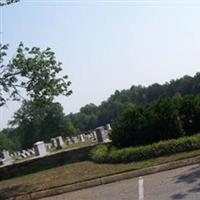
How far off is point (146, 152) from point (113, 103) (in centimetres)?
12038

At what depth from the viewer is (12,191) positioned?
15352 millimetres

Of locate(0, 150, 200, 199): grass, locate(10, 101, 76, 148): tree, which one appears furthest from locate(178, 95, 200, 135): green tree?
locate(10, 101, 76, 148): tree

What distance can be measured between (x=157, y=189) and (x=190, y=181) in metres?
0.76

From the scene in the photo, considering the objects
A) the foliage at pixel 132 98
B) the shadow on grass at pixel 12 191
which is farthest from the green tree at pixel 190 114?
the foliage at pixel 132 98

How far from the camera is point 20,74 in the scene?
16531 mm

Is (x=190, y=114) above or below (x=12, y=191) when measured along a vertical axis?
above

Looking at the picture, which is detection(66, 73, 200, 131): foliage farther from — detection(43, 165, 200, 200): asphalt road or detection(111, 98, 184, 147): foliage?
detection(43, 165, 200, 200): asphalt road

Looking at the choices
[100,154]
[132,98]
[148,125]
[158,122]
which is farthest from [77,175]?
[132,98]

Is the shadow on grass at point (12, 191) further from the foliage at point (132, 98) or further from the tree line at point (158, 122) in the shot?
the foliage at point (132, 98)

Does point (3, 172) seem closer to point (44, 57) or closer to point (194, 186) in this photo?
point (44, 57)

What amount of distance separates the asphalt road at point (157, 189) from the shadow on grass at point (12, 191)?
6.26ft

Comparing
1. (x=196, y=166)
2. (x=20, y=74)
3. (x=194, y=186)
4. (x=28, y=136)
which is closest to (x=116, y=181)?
(x=196, y=166)

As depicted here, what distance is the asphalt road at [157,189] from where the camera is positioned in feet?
32.3

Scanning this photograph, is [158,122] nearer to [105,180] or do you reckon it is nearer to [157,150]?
[157,150]
